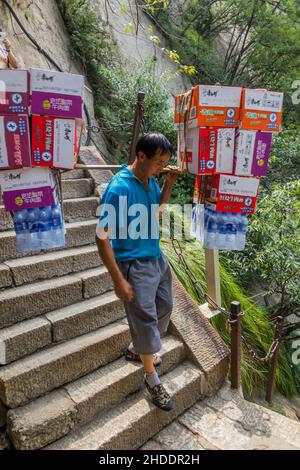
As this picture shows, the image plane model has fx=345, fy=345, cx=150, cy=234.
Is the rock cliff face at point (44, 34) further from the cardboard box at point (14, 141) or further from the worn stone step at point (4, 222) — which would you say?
the cardboard box at point (14, 141)

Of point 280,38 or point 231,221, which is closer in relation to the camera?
point 231,221

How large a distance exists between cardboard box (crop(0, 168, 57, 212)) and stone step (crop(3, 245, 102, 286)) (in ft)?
3.09

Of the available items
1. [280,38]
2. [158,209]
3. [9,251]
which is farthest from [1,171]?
[280,38]

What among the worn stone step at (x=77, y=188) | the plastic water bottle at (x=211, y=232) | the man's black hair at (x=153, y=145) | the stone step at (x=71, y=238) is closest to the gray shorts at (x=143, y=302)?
the plastic water bottle at (x=211, y=232)

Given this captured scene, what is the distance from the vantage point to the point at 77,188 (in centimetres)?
402

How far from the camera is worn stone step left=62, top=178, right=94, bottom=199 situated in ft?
12.8

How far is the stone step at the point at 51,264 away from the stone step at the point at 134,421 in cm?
121

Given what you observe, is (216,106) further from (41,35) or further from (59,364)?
(41,35)

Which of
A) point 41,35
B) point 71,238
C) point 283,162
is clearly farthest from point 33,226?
point 41,35

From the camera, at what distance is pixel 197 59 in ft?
35.8

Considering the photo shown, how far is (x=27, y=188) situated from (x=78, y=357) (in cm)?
127
